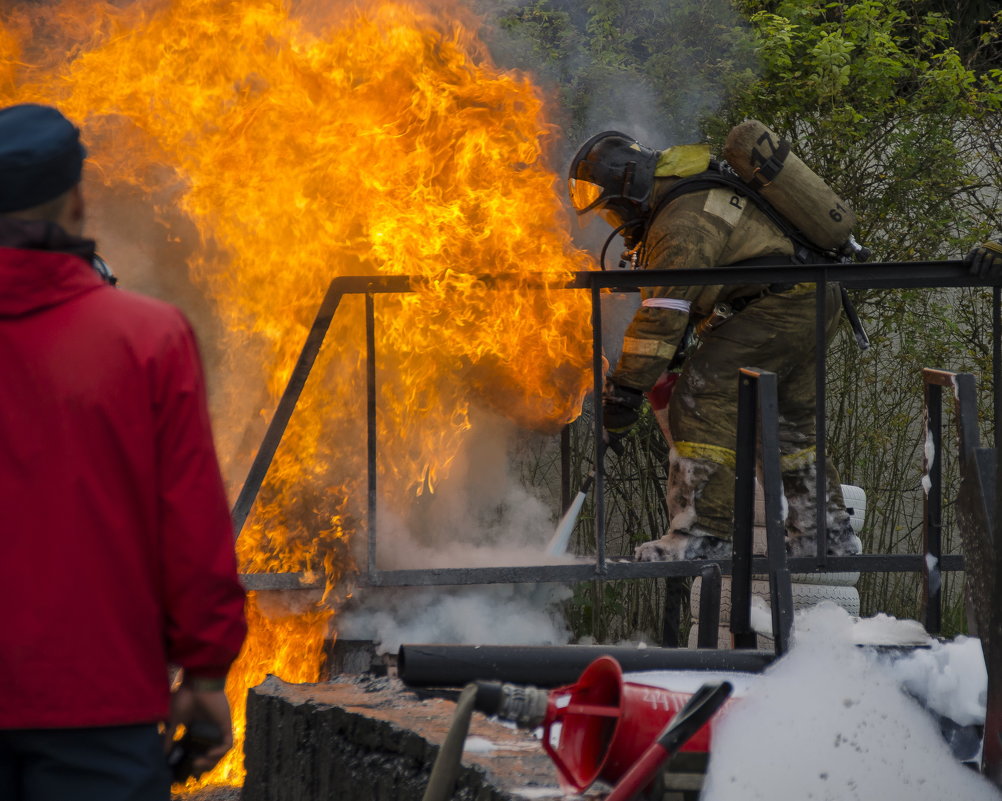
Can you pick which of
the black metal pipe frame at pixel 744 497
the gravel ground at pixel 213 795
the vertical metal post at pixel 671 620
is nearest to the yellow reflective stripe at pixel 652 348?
the vertical metal post at pixel 671 620

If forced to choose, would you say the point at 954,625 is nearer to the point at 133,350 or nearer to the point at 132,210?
the point at 132,210

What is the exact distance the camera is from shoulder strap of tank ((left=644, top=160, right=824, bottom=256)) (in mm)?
5324

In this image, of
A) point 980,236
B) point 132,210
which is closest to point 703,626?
point 132,210

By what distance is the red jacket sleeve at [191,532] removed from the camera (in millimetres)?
1927

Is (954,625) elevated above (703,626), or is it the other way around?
(703,626)

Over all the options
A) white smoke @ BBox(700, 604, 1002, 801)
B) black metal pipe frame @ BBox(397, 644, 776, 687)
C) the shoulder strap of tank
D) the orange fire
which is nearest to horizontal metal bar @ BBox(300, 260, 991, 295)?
the orange fire

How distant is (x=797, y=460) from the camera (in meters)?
5.63

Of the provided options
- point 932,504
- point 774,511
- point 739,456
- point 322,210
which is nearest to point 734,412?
point 932,504

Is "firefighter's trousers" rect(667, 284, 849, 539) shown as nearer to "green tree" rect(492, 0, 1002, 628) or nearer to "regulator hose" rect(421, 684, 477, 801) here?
"green tree" rect(492, 0, 1002, 628)

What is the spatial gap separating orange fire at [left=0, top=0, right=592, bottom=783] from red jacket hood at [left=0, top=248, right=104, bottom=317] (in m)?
2.89

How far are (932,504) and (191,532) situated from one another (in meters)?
2.56

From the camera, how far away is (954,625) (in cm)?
772

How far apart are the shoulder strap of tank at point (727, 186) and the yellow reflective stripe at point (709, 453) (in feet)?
3.23

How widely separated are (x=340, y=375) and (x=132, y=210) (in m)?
1.44
